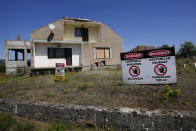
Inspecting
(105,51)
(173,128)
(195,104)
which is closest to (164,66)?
(195,104)

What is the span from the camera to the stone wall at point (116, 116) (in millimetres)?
2258

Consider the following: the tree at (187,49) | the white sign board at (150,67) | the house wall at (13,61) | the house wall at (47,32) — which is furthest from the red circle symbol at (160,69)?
the tree at (187,49)

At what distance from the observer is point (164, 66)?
4008mm

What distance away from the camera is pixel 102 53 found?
15625 mm

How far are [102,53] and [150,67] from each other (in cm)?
1163

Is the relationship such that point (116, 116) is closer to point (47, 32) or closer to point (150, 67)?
point (150, 67)

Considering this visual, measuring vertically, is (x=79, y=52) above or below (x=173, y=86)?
above

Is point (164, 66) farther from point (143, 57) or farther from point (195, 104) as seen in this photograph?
point (195, 104)

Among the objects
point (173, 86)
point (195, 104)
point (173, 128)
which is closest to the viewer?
point (173, 128)

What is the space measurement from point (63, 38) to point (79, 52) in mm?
2791

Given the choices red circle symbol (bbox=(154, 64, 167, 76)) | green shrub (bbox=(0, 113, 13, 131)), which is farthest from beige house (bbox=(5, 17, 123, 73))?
red circle symbol (bbox=(154, 64, 167, 76))

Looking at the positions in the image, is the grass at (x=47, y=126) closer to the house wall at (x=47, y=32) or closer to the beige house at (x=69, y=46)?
the beige house at (x=69, y=46)

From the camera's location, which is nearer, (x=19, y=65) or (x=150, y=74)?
(x=150, y=74)

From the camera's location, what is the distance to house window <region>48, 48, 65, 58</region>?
544 inches
